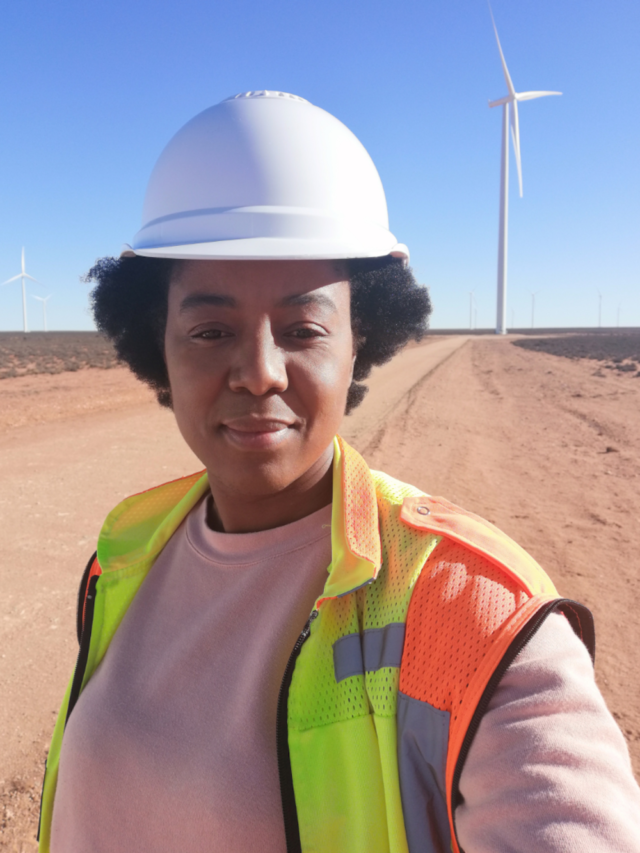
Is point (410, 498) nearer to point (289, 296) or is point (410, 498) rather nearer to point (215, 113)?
point (289, 296)

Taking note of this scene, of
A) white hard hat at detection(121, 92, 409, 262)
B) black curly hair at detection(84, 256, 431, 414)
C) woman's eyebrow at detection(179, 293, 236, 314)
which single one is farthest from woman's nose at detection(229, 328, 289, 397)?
black curly hair at detection(84, 256, 431, 414)

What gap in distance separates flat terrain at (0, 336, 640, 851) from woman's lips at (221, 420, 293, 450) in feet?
8.49

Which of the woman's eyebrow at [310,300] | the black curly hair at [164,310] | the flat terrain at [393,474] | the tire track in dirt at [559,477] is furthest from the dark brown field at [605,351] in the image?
the woman's eyebrow at [310,300]

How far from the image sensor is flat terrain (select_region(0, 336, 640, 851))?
4227 millimetres

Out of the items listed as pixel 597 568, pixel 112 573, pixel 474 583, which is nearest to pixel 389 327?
pixel 112 573

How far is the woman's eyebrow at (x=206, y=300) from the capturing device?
1627 millimetres

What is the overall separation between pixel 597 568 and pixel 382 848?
5.44 m

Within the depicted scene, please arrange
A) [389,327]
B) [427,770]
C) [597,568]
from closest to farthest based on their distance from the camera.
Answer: [427,770] < [389,327] < [597,568]

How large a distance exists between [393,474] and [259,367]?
24.3 ft

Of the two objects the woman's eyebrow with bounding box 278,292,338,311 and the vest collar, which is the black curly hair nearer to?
the woman's eyebrow with bounding box 278,292,338,311

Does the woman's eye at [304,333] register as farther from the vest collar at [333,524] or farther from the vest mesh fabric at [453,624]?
the vest mesh fabric at [453,624]

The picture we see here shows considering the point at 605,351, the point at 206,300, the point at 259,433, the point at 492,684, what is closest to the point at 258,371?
the point at 259,433

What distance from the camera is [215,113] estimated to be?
1.75 metres

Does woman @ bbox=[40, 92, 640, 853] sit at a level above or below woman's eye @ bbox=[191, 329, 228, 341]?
below
